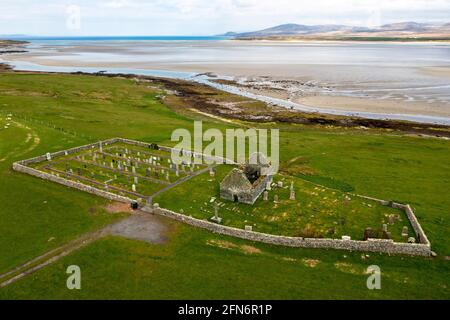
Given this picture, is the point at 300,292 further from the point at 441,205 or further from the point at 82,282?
the point at 441,205

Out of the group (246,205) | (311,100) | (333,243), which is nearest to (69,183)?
(246,205)

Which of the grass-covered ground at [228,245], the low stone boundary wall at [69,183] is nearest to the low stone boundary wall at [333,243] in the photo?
the grass-covered ground at [228,245]

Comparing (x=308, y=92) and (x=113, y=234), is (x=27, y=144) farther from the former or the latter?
(x=308, y=92)

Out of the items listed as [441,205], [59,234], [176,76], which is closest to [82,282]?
[59,234]

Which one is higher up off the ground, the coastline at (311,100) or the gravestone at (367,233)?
the coastline at (311,100)

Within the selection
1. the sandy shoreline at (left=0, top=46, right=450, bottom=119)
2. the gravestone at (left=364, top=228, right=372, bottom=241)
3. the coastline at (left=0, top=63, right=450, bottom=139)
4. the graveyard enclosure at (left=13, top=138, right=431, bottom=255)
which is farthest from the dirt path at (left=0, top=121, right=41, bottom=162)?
the sandy shoreline at (left=0, top=46, right=450, bottom=119)

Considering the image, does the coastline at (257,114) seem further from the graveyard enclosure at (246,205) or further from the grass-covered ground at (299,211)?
the grass-covered ground at (299,211)

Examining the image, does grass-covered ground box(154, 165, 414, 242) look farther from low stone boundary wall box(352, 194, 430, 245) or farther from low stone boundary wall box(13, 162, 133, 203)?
low stone boundary wall box(13, 162, 133, 203)
